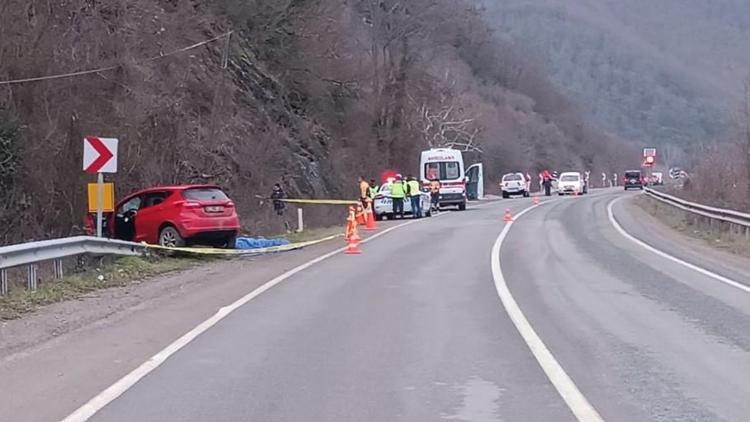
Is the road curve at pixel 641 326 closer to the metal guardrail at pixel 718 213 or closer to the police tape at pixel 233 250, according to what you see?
the metal guardrail at pixel 718 213

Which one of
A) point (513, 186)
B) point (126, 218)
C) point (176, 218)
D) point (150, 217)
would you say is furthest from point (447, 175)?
point (176, 218)

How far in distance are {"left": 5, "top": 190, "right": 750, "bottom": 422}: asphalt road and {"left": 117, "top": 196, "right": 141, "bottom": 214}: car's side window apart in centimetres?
593

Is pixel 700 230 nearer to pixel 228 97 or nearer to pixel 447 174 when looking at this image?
pixel 228 97

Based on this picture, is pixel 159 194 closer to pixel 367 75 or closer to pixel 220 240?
pixel 220 240

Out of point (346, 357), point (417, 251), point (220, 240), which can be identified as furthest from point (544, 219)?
point (346, 357)

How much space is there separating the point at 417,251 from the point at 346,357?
13751 mm

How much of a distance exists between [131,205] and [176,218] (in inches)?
63.2

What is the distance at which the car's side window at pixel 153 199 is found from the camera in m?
23.1

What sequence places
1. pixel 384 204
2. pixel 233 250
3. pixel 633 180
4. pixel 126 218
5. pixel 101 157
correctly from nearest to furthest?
pixel 101 157 < pixel 233 250 < pixel 126 218 < pixel 384 204 < pixel 633 180

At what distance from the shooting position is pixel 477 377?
31.1 feet

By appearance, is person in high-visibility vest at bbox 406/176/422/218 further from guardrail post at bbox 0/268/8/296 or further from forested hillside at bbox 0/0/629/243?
guardrail post at bbox 0/268/8/296

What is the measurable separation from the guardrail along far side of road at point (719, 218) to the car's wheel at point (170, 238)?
43.2 feet

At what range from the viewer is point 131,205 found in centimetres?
2364

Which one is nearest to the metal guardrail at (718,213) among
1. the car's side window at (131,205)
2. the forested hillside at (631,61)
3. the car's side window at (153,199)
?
the car's side window at (153,199)
